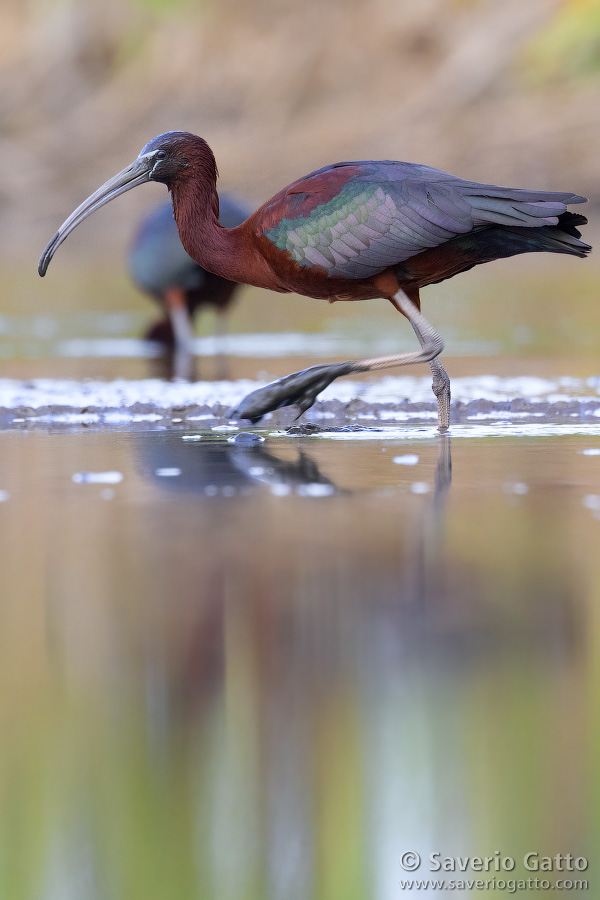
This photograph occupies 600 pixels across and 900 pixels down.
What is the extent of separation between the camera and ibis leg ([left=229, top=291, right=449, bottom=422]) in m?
6.98

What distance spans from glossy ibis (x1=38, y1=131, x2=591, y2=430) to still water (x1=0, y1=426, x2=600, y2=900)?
5.30 feet

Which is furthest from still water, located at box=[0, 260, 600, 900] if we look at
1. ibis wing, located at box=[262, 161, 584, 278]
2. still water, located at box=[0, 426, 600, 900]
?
ibis wing, located at box=[262, 161, 584, 278]

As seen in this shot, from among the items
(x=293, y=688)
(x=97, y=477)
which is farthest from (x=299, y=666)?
(x=97, y=477)

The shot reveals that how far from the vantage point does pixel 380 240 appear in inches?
260

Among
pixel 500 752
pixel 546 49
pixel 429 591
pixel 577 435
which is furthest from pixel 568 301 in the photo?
pixel 546 49

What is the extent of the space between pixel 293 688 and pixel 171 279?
9.04m

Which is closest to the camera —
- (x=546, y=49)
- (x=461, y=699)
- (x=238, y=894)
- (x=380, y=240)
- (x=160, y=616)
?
(x=238, y=894)

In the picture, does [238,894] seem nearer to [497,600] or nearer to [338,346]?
[497,600]

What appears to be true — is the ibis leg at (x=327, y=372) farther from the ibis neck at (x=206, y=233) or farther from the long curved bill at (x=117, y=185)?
the long curved bill at (x=117, y=185)

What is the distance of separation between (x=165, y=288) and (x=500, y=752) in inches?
376

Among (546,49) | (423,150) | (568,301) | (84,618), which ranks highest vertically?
(546,49)

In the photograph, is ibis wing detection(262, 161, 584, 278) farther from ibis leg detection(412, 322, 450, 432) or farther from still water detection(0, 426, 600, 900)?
still water detection(0, 426, 600, 900)

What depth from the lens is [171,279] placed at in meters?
12.0

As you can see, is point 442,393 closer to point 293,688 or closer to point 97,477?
point 97,477
